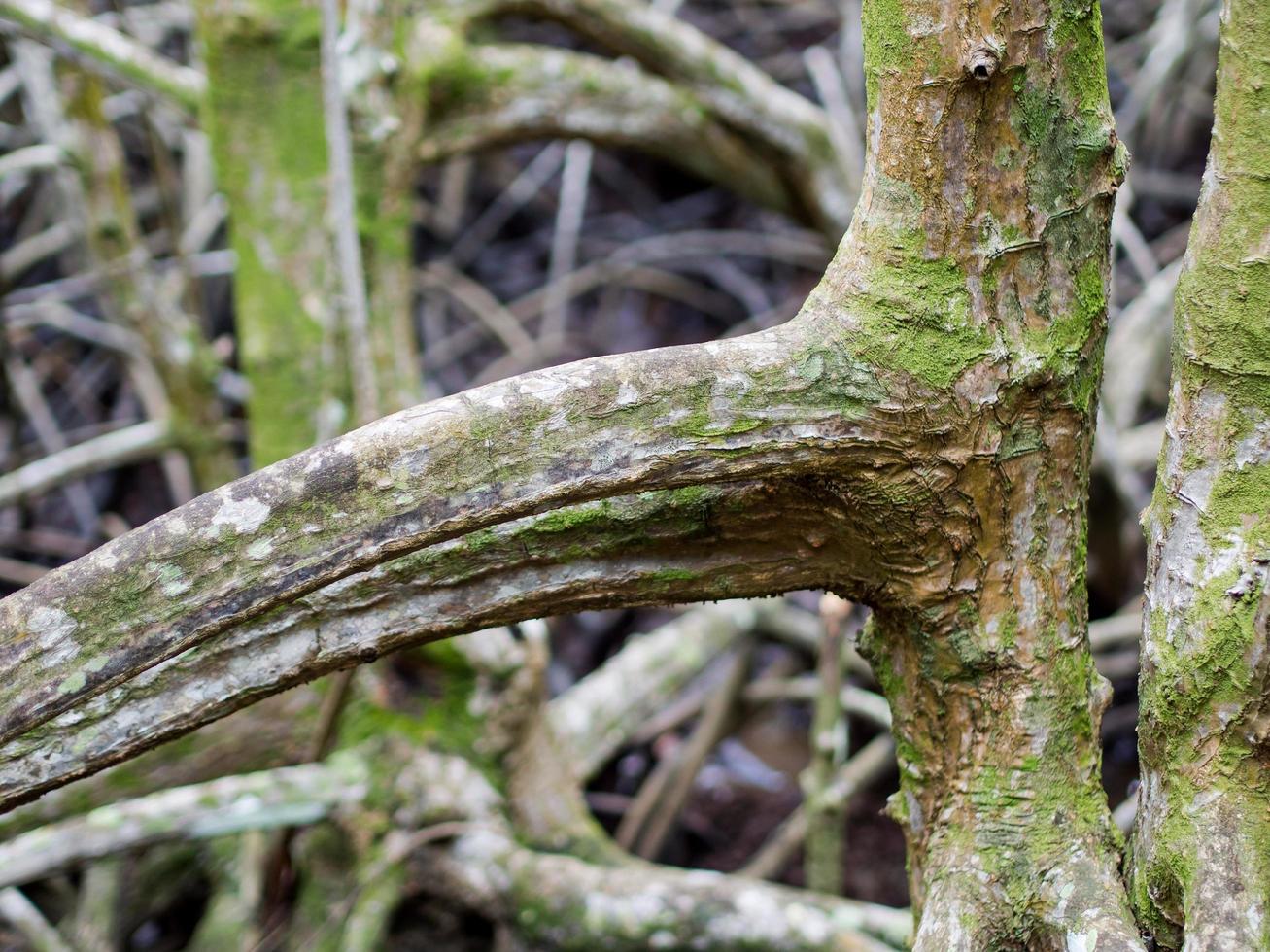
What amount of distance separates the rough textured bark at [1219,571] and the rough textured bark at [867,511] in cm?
6

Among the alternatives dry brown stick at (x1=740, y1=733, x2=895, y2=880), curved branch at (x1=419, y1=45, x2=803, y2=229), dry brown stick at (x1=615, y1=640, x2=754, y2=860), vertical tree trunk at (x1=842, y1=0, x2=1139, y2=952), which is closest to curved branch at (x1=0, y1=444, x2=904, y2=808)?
vertical tree trunk at (x1=842, y1=0, x2=1139, y2=952)

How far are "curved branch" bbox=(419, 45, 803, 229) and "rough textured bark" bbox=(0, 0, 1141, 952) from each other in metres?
1.26

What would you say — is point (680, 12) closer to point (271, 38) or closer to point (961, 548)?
point (271, 38)

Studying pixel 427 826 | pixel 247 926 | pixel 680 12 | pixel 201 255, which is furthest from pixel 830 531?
pixel 680 12

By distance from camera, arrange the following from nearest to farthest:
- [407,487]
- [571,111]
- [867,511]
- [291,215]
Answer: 1. [407,487]
2. [867,511]
3. [291,215]
4. [571,111]

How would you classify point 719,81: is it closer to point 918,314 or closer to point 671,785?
point 671,785

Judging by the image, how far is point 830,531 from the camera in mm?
861

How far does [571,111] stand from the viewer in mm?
2053

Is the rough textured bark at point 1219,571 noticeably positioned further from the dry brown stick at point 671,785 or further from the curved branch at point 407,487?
the dry brown stick at point 671,785

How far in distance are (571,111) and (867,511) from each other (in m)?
1.43

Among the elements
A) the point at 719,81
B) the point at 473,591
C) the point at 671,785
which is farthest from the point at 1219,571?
the point at 671,785

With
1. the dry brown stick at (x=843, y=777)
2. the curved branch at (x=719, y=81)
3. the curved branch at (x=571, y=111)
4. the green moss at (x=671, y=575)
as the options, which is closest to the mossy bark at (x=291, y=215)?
the curved branch at (x=571, y=111)

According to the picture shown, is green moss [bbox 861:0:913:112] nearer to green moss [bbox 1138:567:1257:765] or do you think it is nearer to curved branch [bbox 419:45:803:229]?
green moss [bbox 1138:567:1257:765]

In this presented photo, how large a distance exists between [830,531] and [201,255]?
99.5 inches
